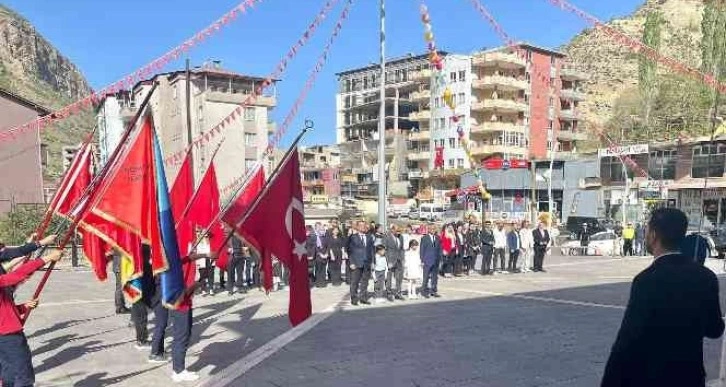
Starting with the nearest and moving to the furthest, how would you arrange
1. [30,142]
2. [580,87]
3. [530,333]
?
Answer: [530,333], [30,142], [580,87]

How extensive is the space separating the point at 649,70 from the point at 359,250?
58480mm

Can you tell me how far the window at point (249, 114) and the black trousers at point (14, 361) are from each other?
5495cm

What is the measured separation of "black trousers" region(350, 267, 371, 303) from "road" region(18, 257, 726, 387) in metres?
0.30

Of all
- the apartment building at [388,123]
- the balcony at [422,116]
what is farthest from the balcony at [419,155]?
the balcony at [422,116]

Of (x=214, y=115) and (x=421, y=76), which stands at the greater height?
(x=421, y=76)

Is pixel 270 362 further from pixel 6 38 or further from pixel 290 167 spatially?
pixel 6 38

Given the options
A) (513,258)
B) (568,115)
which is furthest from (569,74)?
(513,258)

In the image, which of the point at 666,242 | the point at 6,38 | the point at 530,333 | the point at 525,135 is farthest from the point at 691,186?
the point at 6,38

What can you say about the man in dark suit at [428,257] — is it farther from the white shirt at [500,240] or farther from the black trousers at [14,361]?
the black trousers at [14,361]

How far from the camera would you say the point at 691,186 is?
134 feet

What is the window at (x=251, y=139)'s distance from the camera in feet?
194

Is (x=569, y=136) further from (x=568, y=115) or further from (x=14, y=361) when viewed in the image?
(x=14, y=361)

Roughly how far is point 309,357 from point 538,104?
2562 inches

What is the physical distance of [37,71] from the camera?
14562cm
